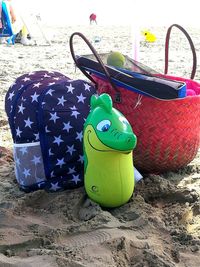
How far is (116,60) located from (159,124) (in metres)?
0.50

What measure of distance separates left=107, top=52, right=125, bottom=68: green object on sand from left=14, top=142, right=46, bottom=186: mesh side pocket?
0.73 m

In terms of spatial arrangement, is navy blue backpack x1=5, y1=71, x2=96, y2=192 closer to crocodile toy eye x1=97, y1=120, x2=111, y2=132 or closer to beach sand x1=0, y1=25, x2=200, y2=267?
beach sand x1=0, y1=25, x2=200, y2=267

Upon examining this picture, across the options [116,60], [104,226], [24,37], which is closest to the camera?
[104,226]

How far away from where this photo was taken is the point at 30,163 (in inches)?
86.0

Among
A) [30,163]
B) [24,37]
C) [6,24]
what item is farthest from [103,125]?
[24,37]

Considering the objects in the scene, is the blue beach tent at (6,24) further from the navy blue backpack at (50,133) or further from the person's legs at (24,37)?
the navy blue backpack at (50,133)

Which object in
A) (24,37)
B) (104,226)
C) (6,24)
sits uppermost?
(104,226)

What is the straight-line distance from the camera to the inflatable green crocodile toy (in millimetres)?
1903

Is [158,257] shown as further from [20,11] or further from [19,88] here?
[20,11]

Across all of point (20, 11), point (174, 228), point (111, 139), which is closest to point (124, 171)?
point (111, 139)

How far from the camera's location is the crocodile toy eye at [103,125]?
6.24ft

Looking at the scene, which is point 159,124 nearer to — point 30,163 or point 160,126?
point 160,126

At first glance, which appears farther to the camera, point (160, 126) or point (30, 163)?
point (160, 126)

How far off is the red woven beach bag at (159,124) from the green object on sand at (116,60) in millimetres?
211
